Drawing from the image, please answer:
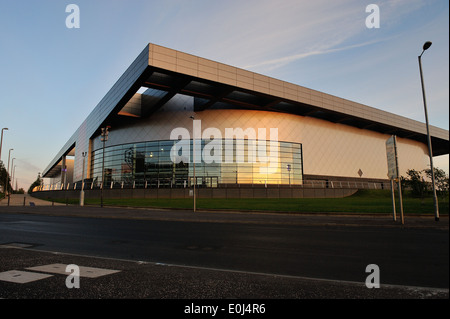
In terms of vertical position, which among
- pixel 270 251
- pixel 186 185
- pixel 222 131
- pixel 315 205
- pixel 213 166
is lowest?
pixel 270 251

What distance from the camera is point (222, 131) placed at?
151ft

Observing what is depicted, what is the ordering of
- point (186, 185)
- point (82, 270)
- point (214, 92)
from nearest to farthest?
point (82, 270) → point (186, 185) → point (214, 92)

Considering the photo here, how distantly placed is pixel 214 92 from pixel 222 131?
6740 mm

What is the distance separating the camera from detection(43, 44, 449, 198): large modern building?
40438 millimetres

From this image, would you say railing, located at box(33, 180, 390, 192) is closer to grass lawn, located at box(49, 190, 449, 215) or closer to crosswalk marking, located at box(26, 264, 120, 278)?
grass lawn, located at box(49, 190, 449, 215)

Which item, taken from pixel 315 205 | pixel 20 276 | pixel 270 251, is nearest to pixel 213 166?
pixel 315 205

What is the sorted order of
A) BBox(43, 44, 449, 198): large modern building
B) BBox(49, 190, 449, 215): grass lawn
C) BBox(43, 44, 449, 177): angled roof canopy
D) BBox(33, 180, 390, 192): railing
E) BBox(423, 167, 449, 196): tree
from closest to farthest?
BBox(423, 167, 449, 196): tree, BBox(49, 190, 449, 215): grass lawn, BBox(43, 44, 449, 177): angled roof canopy, BBox(33, 180, 390, 192): railing, BBox(43, 44, 449, 198): large modern building

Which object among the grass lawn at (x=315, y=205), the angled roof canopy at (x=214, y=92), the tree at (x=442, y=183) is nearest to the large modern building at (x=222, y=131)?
the angled roof canopy at (x=214, y=92)

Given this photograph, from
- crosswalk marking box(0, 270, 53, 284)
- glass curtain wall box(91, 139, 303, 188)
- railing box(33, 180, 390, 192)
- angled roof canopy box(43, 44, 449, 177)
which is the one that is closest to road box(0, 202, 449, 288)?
crosswalk marking box(0, 270, 53, 284)

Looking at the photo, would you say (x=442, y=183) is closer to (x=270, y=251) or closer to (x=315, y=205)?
(x=270, y=251)

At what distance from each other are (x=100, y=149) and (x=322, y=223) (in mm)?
49579

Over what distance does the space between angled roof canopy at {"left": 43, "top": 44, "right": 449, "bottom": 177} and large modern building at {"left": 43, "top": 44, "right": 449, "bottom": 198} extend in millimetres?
150

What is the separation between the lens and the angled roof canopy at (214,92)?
34.4 m
